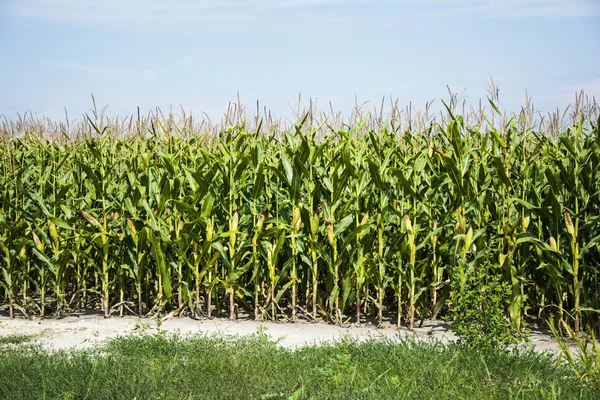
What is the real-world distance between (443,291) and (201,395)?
10.4 ft

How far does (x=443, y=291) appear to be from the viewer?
6375mm

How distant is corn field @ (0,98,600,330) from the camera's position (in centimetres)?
605

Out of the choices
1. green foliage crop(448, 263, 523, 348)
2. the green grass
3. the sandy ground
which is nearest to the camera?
the green grass

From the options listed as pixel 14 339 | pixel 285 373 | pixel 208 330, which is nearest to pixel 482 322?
pixel 285 373

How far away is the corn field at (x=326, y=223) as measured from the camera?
19.8 ft

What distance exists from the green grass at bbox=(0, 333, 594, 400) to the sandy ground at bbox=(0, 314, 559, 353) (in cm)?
60

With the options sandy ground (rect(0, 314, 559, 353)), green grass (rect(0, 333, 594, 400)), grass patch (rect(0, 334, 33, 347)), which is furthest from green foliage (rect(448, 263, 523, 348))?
grass patch (rect(0, 334, 33, 347))

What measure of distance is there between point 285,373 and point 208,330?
1.84 m

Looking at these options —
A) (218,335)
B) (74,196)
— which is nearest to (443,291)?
(218,335)

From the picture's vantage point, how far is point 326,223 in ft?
20.8

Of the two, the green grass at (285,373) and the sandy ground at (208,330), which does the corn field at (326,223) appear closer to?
the sandy ground at (208,330)

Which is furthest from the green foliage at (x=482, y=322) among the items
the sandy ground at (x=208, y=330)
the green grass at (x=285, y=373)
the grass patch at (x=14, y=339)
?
the grass patch at (x=14, y=339)

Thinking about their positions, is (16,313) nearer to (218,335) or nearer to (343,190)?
(218,335)

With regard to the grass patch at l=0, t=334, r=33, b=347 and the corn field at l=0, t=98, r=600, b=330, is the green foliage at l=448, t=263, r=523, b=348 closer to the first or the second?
the corn field at l=0, t=98, r=600, b=330
